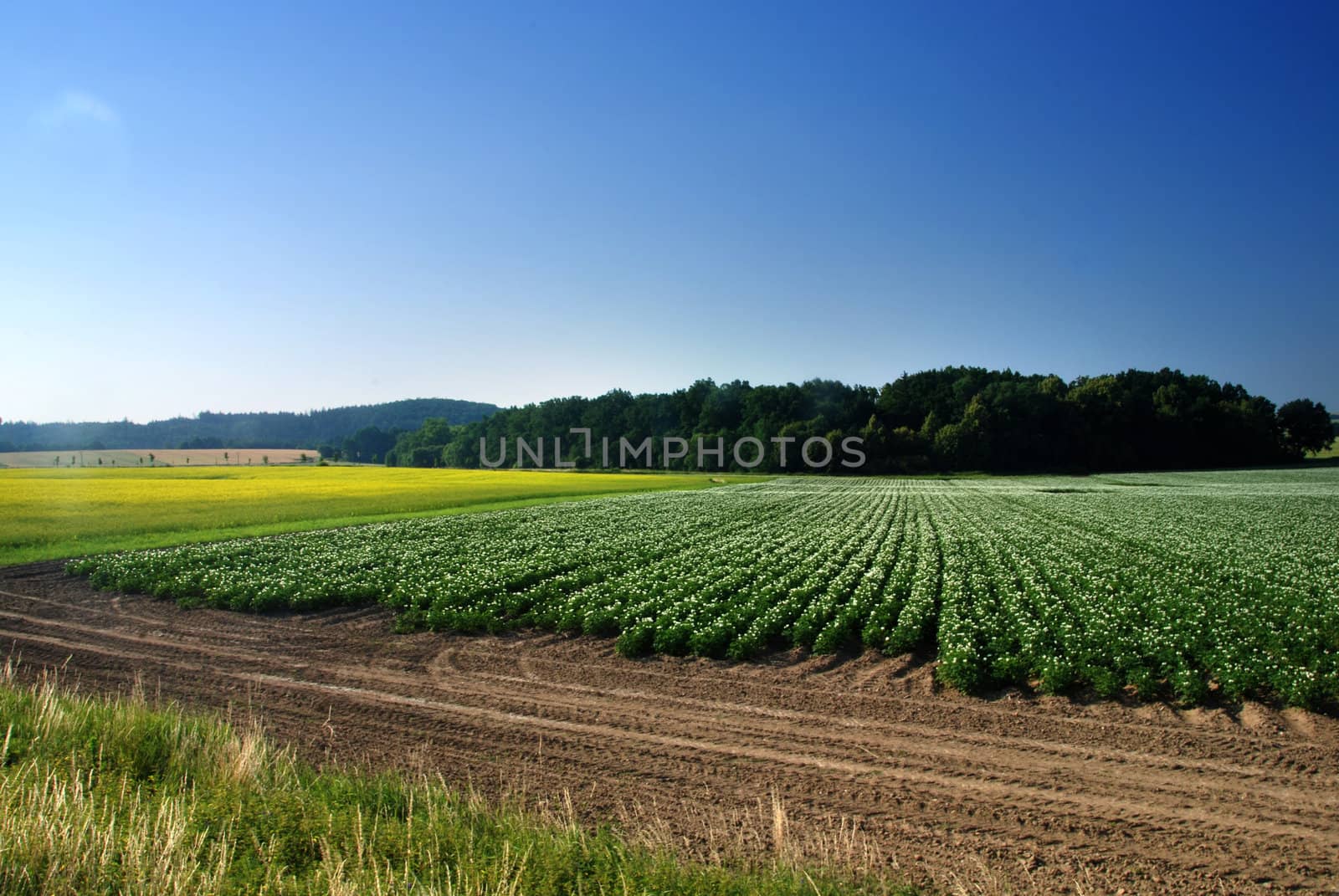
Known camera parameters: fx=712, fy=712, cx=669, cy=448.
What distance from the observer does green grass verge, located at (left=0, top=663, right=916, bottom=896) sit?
16.7 feet

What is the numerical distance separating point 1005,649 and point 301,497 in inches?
1799

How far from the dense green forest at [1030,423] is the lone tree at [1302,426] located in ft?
0.53

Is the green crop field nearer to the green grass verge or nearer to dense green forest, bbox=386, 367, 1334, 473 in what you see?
the green grass verge

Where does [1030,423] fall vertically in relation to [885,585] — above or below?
above

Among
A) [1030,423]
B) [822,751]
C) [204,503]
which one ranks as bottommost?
[822,751]

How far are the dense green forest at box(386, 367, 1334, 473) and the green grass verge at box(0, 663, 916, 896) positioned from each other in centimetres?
10116

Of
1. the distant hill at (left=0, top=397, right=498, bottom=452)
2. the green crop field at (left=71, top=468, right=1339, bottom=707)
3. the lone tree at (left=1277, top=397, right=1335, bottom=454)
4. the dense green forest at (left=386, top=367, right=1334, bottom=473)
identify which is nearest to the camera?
the green crop field at (left=71, top=468, right=1339, bottom=707)

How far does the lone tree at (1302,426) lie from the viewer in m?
111

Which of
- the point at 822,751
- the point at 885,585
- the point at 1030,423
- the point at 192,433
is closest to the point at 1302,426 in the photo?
the point at 1030,423

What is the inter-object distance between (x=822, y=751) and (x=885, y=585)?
1047cm

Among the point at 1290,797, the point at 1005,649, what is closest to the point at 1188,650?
the point at 1005,649

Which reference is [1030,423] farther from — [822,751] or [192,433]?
[192,433]

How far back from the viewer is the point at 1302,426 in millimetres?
111500

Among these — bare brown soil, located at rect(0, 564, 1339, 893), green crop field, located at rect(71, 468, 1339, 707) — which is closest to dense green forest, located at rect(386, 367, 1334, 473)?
green crop field, located at rect(71, 468, 1339, 707)
